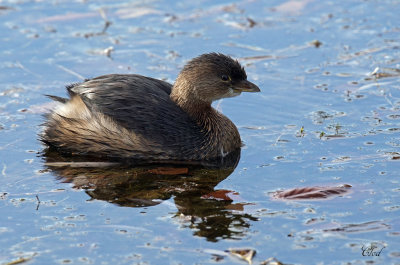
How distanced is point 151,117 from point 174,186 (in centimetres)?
95

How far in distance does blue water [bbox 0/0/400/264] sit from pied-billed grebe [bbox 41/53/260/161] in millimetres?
328

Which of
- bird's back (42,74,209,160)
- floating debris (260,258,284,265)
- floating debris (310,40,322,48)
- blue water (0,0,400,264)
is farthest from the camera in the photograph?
floating debris (310,40,322,48)

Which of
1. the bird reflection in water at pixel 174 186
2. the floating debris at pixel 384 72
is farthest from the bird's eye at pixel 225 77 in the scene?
the floating debris at pixel 384 72

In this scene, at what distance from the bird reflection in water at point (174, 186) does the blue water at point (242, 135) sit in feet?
0.07

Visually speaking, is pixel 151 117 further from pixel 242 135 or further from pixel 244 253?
pixel 244 253

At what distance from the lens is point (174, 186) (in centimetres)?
738

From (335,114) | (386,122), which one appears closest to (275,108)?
(335,114)

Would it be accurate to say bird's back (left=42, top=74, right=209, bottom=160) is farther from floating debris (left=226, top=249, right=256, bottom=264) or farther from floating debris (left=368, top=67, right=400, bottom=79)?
floating debris (left=368, top=67, right=400, bottom=79)

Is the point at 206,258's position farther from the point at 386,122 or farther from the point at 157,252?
the point at 386,122

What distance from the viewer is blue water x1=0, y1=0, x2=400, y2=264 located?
20.1 feet

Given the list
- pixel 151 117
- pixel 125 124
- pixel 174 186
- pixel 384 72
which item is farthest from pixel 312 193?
pixel 384 72

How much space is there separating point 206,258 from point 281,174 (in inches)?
72.3

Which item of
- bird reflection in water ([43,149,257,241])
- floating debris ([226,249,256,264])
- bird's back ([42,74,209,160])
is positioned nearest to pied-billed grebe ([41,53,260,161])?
bird's back ([42,74,209,160])

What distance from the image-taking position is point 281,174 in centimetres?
745
